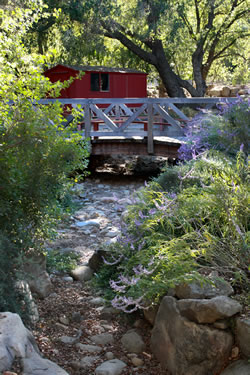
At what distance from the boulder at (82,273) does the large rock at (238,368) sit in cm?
244

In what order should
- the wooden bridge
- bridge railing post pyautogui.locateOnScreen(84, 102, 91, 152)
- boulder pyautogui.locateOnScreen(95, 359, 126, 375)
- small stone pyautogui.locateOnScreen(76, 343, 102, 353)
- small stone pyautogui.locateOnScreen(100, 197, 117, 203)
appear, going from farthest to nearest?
bridge railing post pyautogui.locateOnScreen(84, 102, 91, 152)
the wooden bridge
small stone pyautogui.locateOnScreen(100, 197, 117, 203)
small stone pyautogui.locateOnScreen(76, 343, 102, 353)
boulder pyautogui.locateOnScreen(95, 359, 126, 375)

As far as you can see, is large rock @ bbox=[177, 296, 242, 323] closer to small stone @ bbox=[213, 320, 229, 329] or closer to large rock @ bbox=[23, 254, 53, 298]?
small stone @ bbox=[213, 320, 229, 329]

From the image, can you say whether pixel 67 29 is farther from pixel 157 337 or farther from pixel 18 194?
pixel 157 337

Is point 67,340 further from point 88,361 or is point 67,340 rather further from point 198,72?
point 198,72

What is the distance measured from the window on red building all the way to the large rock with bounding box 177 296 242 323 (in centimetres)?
1551

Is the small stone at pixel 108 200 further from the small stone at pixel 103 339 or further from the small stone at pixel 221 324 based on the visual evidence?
the small stone at pixel 221 324

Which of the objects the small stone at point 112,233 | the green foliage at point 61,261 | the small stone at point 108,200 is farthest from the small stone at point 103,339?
the small stone at point 108,200

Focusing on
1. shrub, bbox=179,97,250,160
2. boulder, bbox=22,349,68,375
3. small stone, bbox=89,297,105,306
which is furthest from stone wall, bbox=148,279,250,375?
shrub, bbox=179,97,250,160

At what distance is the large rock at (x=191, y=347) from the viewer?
326 cm

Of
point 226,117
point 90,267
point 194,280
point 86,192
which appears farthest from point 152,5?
point 194,280

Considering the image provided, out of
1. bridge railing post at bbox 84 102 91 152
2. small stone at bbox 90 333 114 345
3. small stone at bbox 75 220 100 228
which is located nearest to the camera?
small stone at bbox 90 333 114 345

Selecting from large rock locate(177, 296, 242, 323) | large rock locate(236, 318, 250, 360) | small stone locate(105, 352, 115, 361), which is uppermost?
large rock locate(177, 296, 242, 323)

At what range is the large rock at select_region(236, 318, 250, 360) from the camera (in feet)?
10.3

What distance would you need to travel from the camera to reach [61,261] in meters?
5.60
